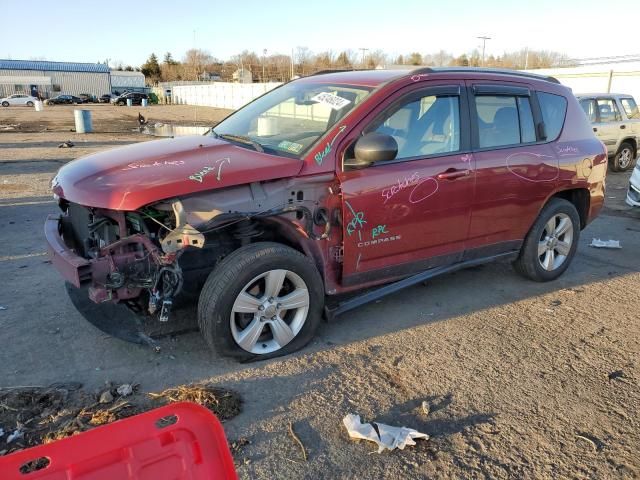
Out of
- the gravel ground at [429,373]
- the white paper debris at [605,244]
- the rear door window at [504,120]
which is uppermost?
the rear door window at [504,120]

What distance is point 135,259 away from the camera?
3.26 meters

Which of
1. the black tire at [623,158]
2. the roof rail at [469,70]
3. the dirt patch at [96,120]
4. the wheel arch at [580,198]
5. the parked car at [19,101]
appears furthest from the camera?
the parked car at [19,101]

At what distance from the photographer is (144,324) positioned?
3949mm

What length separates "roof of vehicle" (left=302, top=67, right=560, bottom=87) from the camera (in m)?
4.10

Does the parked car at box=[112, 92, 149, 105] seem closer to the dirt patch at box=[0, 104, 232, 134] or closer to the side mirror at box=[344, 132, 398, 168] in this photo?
the dirt patch at box=[0, 104, 232, 134]

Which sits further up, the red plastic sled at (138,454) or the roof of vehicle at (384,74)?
the roof of vehicle at (384,74)

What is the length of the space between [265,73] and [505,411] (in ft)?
308

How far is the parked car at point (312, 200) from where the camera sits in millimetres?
3270

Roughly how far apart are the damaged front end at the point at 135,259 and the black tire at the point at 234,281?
0.24 metres

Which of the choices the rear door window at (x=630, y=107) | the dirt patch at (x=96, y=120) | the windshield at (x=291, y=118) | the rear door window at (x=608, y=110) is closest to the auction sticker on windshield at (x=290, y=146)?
the windshield at (x=291, y=118)

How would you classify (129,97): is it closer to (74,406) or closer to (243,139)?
(243,139)

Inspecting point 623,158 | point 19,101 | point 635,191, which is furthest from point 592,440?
point 19,101

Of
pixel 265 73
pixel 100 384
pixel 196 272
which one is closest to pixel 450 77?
pixel 196 272

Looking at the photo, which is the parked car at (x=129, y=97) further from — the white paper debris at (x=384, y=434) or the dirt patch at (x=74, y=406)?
the white paper debris at (x=384, y=434)
